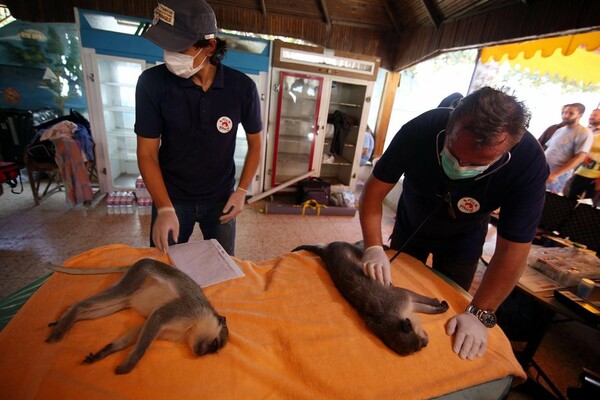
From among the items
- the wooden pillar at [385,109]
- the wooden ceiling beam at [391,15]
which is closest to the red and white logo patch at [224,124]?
the wooden ceiling beam at [391,15]

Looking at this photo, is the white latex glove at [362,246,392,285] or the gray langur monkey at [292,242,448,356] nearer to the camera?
the gray langur monkey at [292,242,448,356]

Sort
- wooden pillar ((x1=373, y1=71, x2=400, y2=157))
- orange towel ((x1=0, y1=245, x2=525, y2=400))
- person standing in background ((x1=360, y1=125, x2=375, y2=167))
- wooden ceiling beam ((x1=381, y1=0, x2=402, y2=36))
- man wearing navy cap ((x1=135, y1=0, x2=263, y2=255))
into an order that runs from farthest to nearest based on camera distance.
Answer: person standing in background ((x1=360, y1=125, x2=375, y2=167)) → wooden pillar ((x1=373, y1=71, x2=400, y2=157)) → wooden ceiling beam ((x1=381, y1=0, x2=402, y2=36)) → man wearing navy cap ((x1=135, y1=0, x2=263, y2=255)) → orange towel ((x1=0, y1=245, x2=525, y2=400))

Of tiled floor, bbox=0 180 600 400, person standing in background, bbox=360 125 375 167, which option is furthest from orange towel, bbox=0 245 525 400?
person standing in background, bbox=360 125 375 167

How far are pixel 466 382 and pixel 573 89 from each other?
4.68 m

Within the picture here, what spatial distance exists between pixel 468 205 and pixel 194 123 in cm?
156

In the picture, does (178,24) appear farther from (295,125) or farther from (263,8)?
(263,8)

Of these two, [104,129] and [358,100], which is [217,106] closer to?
[104,129]

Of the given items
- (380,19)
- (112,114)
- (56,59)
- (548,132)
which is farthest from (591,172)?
(56,59)

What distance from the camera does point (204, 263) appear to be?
4.59 ft

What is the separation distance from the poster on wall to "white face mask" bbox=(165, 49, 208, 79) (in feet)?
17.4

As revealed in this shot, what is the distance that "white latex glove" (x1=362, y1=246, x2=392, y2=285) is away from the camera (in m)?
1.37

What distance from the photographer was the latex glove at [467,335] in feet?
3.60

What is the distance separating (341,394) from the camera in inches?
34.2

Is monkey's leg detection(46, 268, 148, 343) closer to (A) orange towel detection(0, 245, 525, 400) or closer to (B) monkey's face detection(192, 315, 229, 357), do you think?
(A) orange towel detection(0, 245, 525, 400)
